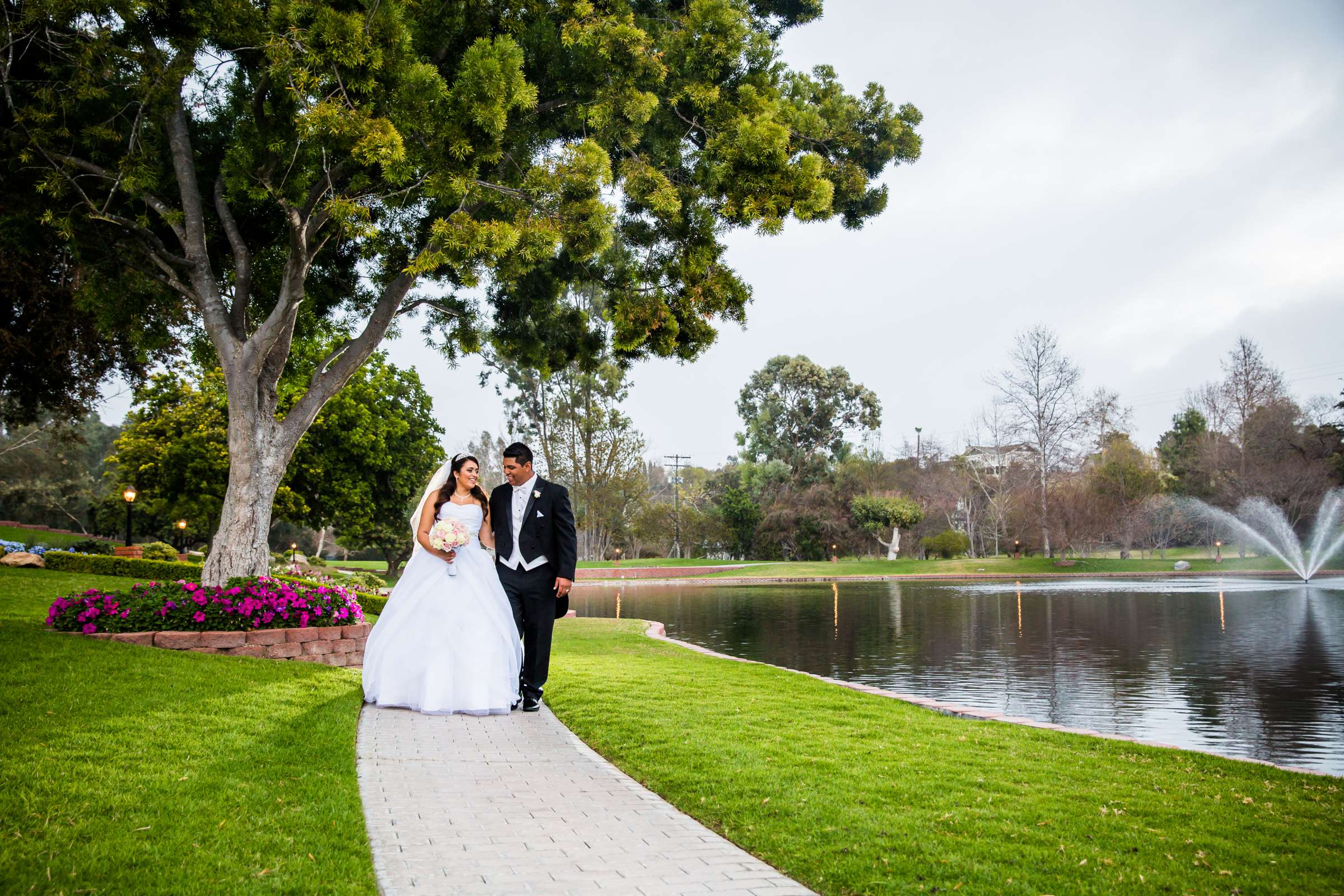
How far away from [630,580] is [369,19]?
3761 centimetres

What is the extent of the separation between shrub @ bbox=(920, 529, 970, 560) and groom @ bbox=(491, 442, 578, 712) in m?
51.9

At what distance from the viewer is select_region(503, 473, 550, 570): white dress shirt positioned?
791 cm

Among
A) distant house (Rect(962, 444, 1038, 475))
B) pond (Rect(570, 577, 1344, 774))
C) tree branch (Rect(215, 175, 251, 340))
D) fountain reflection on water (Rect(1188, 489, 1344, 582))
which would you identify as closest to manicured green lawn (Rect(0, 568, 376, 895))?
tree branch (Rect(215, 175, 251, 340))

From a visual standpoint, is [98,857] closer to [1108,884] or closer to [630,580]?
[1108,884]

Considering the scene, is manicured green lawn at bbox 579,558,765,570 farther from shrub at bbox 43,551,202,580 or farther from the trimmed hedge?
shrub at bbox 43,551,202,580

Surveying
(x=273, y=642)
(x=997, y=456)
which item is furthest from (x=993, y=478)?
(x=273, y=642)

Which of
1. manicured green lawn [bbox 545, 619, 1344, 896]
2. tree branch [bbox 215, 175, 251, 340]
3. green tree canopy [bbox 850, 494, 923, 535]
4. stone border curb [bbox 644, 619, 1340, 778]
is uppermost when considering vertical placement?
tree branch [bbox 215, 175, 251, 340]

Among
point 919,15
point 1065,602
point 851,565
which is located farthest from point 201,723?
point 851,565

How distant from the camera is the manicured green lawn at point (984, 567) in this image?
4666 cm

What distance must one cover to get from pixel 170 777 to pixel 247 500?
7.19 m

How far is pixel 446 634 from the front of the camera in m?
7.55

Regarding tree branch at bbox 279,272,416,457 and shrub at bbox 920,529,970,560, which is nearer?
tree branch at bbox 279,272,416,457

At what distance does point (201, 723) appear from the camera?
625 centimetres

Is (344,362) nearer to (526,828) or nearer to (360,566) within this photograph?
(526,828)
